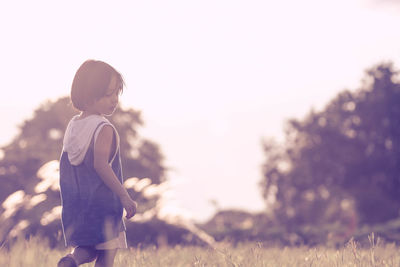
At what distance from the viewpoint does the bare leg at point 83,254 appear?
12.6 ft

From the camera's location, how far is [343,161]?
3347 centimetres

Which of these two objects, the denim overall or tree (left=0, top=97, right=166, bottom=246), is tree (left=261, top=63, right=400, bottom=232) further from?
the denim overall

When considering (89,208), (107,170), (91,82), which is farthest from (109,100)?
(89,208)

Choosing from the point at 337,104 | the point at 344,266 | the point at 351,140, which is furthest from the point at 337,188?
the point at 344,266

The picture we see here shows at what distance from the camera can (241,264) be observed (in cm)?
428

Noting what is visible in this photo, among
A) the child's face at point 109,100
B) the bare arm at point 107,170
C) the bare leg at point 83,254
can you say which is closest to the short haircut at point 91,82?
the child's face at point 109,100

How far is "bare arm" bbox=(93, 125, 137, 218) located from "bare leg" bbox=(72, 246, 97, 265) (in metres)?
0.43

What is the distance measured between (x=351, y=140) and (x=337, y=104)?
2.47 meters

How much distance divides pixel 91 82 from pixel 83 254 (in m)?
1.26

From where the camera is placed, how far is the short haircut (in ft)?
13.3

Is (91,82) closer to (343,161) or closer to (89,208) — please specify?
(89,208)

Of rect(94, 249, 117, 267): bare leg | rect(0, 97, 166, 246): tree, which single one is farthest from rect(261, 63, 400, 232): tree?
rect(94, 249, 117, 267): bare leg

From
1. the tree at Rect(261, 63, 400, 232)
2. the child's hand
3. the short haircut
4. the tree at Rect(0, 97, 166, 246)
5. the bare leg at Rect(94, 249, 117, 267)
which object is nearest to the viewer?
the child's hand

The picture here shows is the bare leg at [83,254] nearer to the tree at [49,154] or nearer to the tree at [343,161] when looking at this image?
the tree at [49,154]
